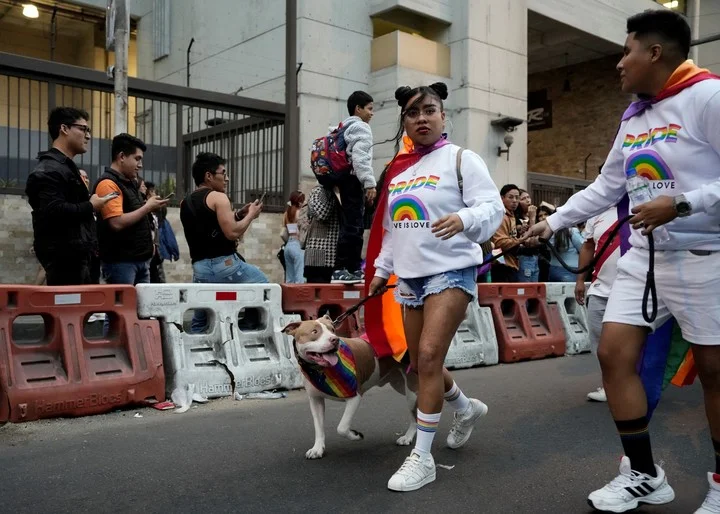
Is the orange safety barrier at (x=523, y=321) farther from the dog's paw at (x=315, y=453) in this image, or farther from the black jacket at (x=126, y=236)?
the dog's paw at (x=315, y=453)

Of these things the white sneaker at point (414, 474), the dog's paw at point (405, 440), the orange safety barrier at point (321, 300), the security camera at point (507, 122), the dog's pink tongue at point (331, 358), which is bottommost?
the dog's paw at point (405, 440)

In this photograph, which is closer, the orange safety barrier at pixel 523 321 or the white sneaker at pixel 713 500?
the white sneaker at pixel 713 500

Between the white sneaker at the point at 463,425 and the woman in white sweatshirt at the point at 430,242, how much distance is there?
589mm

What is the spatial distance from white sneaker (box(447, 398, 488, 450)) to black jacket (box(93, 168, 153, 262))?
3.47 meters

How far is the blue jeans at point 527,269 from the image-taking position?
9.59 m

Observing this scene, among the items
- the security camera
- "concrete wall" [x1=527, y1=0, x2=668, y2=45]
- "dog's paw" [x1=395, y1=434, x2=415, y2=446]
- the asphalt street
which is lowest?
the asphalt street

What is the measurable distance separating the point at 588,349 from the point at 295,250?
422cm

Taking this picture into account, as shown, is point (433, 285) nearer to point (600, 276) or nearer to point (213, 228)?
point (600, 276)

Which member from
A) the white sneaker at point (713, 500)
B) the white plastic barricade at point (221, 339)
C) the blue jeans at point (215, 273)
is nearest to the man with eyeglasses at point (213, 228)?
the blue jeans at point (215, 273)

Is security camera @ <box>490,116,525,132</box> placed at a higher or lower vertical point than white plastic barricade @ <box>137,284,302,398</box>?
higher

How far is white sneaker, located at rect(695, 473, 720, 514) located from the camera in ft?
10.0

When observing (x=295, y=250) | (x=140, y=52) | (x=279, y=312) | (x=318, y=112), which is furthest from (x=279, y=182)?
(x=279, y=312)

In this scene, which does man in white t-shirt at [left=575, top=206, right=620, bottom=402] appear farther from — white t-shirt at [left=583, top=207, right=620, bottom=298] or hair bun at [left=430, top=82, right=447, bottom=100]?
hair bun at [left=430, top=82, right=447, bottom=100]

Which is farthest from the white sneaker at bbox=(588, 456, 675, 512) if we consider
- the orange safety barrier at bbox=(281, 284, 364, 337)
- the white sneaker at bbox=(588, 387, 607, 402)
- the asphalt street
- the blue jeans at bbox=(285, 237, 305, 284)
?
the blue jeans at bbox=(285, 237, 305, 284)
